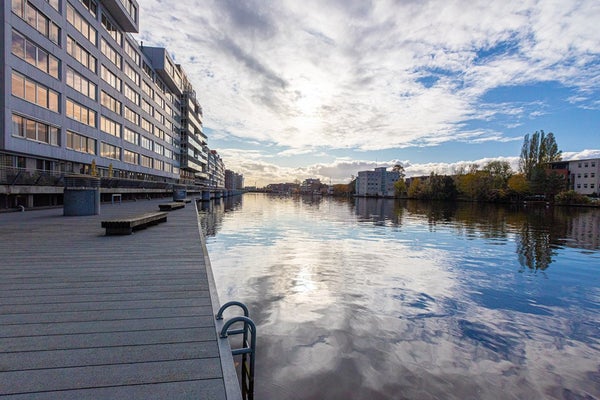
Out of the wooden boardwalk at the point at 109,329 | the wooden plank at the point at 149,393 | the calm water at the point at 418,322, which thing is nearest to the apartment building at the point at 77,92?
the wooden boardwalk at the point at 109,329

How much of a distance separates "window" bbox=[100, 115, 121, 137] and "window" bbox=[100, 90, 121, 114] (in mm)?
1812

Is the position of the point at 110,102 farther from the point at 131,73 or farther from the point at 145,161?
the point at 145,161

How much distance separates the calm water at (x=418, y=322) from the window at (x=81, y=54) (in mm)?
32885

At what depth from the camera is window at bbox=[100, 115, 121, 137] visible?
145ft

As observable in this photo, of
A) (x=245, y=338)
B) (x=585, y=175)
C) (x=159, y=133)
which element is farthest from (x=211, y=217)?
(x=585, y=175)

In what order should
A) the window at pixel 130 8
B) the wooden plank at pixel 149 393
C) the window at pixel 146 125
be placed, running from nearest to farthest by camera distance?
the wooden plank at pixel 149 393
the window at pixel 130 8
the window at pixel 146 125

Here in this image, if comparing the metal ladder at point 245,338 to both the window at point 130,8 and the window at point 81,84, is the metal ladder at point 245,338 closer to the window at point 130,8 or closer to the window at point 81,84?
the window at point 81,84

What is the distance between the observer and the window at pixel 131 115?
52.3m

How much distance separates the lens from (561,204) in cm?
9450

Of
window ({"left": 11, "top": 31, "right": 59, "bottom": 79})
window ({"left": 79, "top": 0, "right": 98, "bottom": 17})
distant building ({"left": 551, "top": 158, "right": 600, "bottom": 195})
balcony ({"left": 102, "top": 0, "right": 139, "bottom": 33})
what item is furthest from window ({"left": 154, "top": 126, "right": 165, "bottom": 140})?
distant building ({"left": 551, "top": 158, "right": 600, "bottom": 195})

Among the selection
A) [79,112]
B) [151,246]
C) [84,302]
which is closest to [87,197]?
[151,246]

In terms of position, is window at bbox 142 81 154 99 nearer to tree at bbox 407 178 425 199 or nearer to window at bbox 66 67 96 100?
window at bbox 66 67 96 100

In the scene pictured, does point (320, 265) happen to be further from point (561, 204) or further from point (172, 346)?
point (561, 204)

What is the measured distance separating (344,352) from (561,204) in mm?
114370
